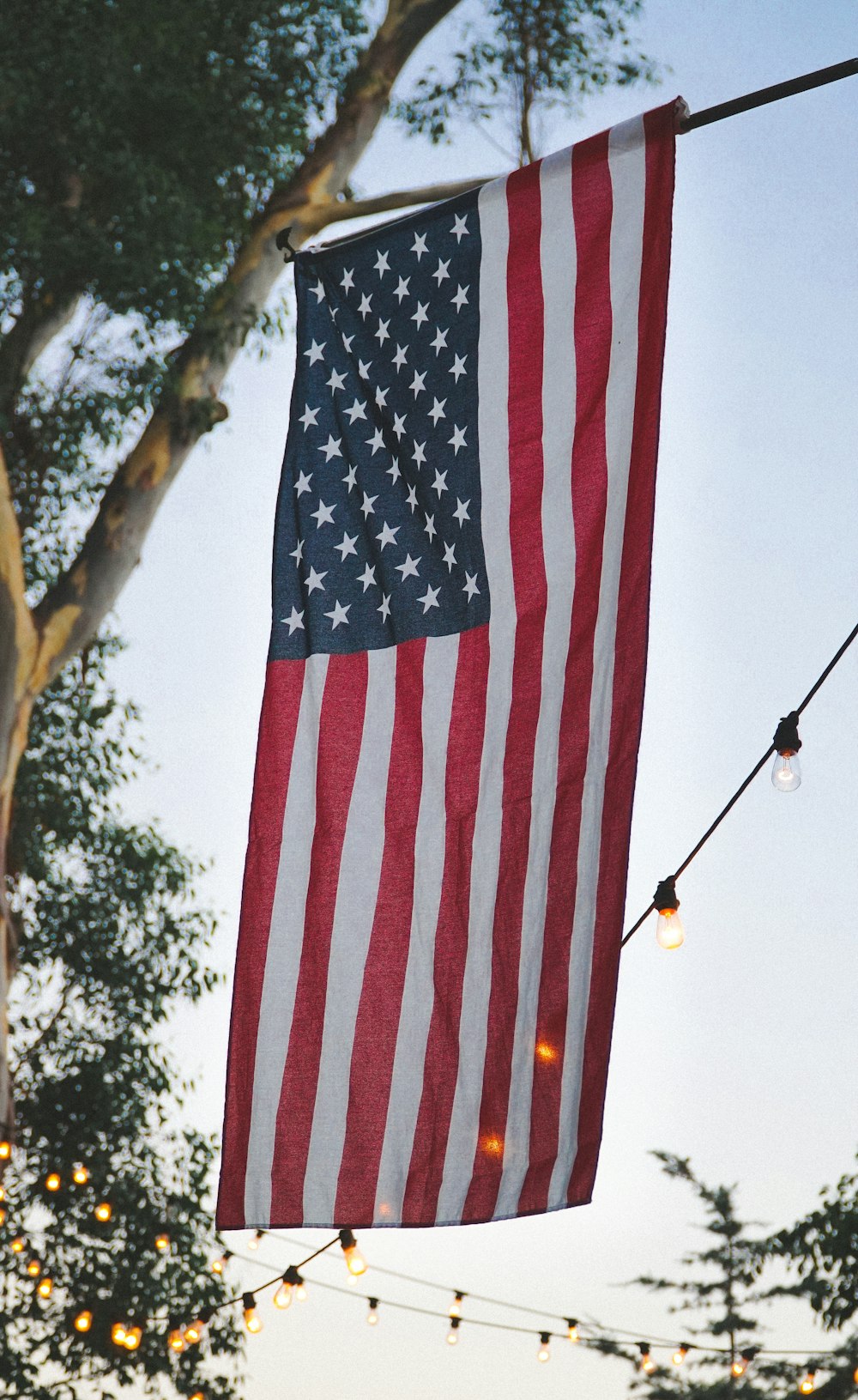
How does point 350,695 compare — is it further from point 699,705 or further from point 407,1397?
point 407,1397

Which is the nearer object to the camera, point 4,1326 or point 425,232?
point 425,232

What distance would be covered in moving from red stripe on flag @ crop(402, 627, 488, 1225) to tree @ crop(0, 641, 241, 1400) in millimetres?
7848

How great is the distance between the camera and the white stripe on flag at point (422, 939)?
9.71ft

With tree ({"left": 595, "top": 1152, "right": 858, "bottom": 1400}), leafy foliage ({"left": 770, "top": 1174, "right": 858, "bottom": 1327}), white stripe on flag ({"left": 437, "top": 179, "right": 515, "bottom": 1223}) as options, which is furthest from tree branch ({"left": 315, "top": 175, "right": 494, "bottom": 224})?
tree ({"left": 595, "top": 1152, "right": 858, "bottom": 1400})

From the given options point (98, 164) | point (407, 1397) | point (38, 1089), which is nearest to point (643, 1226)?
point (407, 1397)

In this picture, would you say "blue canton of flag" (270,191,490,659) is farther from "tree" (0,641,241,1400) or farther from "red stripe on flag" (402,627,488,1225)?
"tree" (0,641,241,1400)

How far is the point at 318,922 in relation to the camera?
321 centimetres

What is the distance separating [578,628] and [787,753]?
819mm

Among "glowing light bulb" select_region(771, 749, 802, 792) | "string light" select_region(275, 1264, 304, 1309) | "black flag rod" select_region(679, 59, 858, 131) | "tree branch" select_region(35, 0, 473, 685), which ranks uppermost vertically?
"tree branch" select_region(35, 0, 473, 685)

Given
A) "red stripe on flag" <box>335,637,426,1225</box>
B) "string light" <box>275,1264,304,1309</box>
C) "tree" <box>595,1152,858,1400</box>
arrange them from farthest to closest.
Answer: "tree" <box>595,1152,858,1400</box> → "string light" <box>275,1264,304,1309</box> → "red stripe on flag" <box>335,637,426,1225</box>

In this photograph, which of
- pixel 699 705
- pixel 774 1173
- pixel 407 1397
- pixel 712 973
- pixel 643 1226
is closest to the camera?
pixel 699 705

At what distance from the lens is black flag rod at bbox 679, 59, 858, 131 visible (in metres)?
2.82

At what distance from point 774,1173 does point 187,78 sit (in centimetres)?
1692

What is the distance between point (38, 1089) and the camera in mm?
10469
